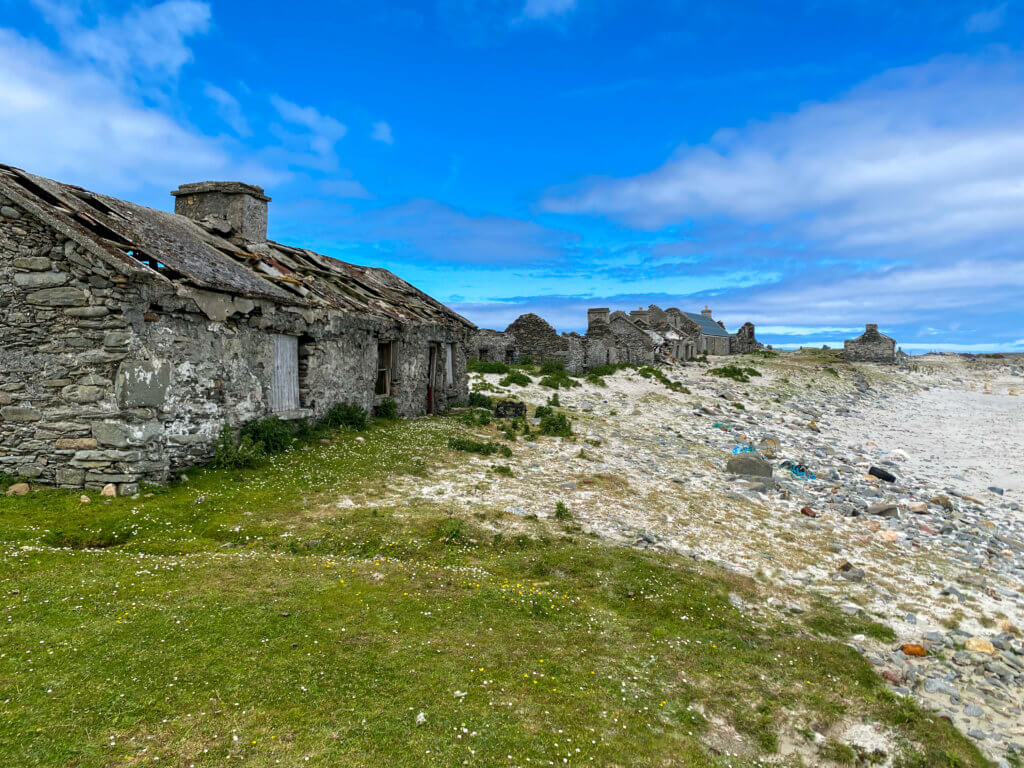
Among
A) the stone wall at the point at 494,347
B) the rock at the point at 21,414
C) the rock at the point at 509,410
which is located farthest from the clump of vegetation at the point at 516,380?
the rock at the point at 21,414

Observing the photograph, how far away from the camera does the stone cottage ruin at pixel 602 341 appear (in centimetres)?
3731

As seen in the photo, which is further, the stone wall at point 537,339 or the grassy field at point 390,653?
the stone wall at point 537,339

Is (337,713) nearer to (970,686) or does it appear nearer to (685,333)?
(970,686)

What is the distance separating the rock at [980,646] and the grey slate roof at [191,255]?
46.1 ft

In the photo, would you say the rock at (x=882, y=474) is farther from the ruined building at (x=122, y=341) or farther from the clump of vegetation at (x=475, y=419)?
the ruined building at (x=122, y=341)

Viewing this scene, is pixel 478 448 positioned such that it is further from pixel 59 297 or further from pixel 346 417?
pixel 59 297

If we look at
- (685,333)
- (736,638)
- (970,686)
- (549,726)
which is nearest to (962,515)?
(970,686)

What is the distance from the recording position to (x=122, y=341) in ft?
33.9

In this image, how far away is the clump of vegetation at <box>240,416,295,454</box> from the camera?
1302 centimetres

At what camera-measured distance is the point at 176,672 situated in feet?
17.6

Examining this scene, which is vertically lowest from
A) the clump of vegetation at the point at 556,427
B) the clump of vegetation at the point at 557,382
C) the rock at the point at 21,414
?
the clump of vegetation at the point at 556,427

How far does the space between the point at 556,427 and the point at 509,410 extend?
10.9ft

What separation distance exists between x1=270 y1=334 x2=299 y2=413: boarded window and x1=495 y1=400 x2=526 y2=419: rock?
8.69 meters

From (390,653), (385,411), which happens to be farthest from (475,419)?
(390,653)
